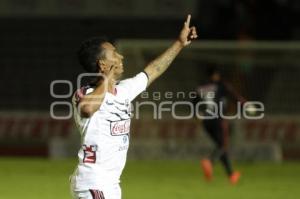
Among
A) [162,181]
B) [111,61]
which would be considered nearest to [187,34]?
[111,61]

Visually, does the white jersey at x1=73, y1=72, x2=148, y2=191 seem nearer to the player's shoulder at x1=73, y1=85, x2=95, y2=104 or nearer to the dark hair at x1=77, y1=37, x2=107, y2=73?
the player's shoulder at x1=73, y1=85, x2=95, y2=104

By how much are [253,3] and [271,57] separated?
4.60 meters

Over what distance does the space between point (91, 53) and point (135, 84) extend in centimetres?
54


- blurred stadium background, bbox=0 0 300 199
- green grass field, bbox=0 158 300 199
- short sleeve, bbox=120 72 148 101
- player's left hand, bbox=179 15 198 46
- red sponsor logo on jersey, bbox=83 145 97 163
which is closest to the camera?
red sponsor logo on jersey, bbox=83 145 97 163

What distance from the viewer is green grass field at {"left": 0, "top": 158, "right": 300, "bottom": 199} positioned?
1261 centimetres

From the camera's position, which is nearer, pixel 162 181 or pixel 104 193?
pixel 104 193

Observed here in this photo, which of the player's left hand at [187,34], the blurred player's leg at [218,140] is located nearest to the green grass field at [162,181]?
the blurred player's leg at [218,140]

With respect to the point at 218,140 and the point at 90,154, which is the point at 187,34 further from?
the point at 218,140

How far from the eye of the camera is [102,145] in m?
6.12

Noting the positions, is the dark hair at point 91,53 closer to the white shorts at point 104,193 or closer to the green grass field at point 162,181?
the white shorts at point 104,193

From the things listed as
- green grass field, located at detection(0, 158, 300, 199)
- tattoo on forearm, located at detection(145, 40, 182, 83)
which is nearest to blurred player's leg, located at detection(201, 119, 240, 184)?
green grass field, located at detection(0, 158, 300, 199)

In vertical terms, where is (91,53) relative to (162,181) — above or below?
above

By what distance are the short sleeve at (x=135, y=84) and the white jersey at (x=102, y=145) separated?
158 millimetres

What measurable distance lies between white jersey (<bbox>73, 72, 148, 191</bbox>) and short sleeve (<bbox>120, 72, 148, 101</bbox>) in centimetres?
16
